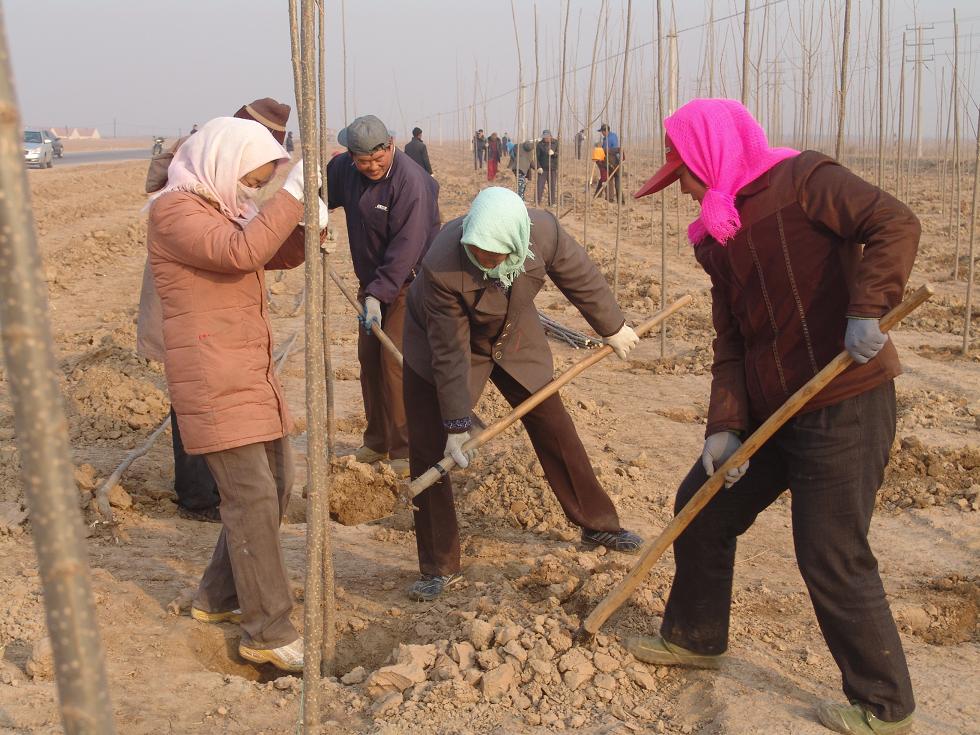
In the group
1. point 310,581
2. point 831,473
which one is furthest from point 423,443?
point 831,473

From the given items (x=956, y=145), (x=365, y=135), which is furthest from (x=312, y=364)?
(x=956, y=145)

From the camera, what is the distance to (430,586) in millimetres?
3531

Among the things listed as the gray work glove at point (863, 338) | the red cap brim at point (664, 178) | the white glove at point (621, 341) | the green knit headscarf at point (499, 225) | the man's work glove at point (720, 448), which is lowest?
the man's work glove at point (720, 448)

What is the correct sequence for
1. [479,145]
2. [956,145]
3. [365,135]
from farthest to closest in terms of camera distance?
[479,145]
[956,145]
[365,135]

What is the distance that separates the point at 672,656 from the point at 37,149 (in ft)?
101

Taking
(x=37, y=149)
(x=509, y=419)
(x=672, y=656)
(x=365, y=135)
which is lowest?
(x=672, y=656)

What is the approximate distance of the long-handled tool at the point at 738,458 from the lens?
2202 mm

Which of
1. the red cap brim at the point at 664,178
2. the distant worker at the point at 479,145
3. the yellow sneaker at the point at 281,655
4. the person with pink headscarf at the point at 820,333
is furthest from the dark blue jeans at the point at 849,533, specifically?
the distant worker at the point at 479,145

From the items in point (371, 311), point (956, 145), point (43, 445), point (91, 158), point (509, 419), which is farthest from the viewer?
point (91, 158)

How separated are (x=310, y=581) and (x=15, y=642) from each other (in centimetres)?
143

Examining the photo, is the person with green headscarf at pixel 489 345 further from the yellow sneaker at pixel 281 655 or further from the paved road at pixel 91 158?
the paved road at pixel 91 158

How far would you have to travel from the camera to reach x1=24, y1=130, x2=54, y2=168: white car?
28.7 m

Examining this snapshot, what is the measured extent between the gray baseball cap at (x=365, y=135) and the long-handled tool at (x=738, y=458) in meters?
2.50

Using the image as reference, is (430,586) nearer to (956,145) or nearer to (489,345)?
(489,345)
